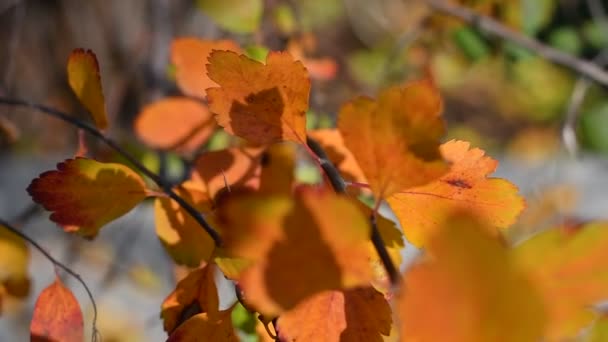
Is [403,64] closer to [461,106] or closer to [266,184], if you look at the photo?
[266,184]

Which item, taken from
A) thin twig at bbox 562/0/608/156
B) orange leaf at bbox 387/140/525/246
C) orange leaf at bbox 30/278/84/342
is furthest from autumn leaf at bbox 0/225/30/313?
thin twig at bbox 562/0/608/156

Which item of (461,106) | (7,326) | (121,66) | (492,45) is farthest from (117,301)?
(461,106)

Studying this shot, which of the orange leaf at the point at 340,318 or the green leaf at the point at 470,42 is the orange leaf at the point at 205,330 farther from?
the green leaf at the point at 470,42

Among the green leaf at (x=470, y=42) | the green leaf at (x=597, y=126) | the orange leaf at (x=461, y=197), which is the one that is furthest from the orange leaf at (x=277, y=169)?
the green leaf at (x=597, y=126)

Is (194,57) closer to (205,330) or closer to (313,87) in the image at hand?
(205,330)

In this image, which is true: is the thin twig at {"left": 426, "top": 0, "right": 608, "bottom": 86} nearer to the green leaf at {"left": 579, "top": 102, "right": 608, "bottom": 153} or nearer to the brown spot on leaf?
the green leaf at {"left": 579, "top": 102, "right": 608, "bottom": 153}

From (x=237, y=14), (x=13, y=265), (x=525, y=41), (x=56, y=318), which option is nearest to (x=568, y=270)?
(x=56, y=318)

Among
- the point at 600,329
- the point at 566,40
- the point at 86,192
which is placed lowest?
the point at 566,40
